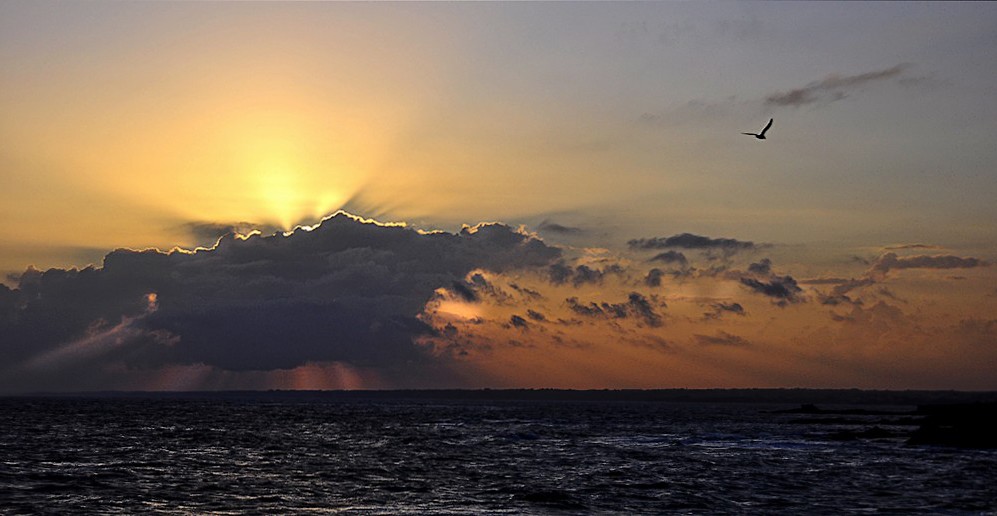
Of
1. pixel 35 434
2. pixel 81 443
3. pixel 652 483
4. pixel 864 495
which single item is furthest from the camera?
pixel 35 434

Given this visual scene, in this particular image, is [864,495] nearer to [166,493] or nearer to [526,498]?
[526,498]

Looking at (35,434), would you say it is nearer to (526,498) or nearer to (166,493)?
(166,493)

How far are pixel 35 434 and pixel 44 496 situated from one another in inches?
2195

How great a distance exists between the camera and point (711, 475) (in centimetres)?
5791

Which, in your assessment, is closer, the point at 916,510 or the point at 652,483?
the point at 916,510

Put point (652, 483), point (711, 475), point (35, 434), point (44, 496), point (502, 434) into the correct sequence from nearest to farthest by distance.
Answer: point (44, 496), point (652, 483), point (711, 475), point (35, 434), point (502, 434)

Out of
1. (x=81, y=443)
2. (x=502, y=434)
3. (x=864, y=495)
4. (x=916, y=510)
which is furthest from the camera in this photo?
(x=502, y=434)

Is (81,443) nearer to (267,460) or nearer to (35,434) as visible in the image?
(35,434)

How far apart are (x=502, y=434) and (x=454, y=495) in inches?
2487

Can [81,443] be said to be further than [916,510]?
Yes

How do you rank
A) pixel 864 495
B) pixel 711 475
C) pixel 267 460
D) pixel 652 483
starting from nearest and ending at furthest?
pixel 864 495 → pixel 652 483 → pixel 711 475 → pixel 267 460

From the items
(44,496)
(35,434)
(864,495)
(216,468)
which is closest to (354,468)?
(216,468)

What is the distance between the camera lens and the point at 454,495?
1841 inches

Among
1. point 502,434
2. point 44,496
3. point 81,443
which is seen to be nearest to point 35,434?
point 81,443
